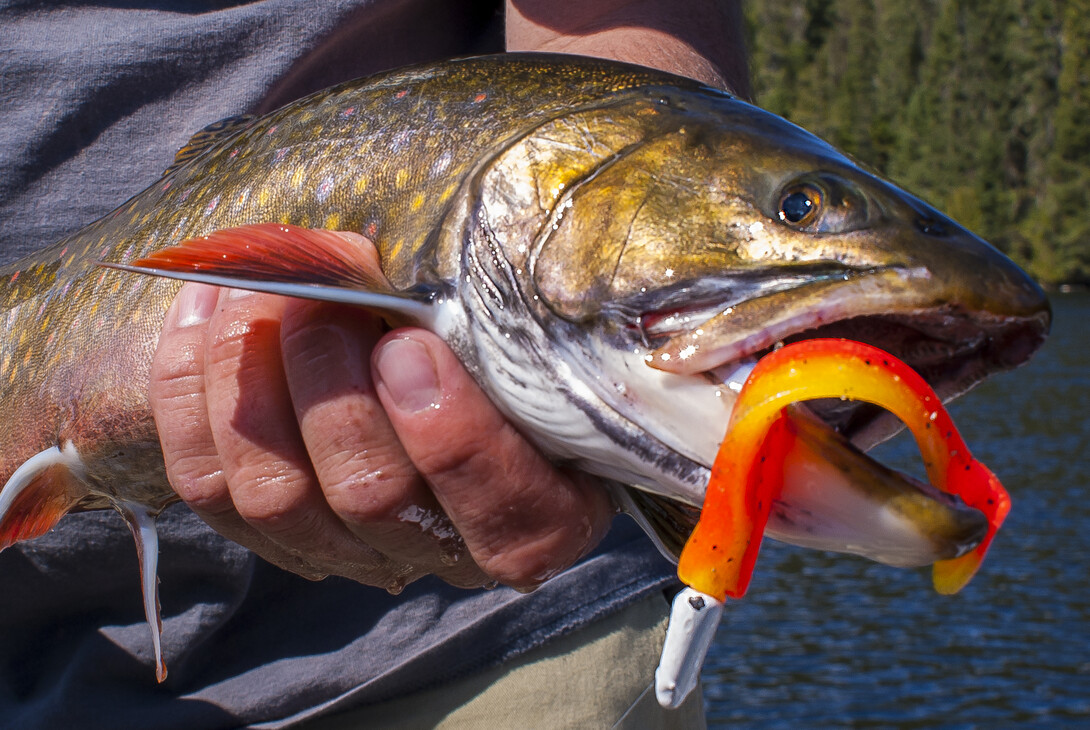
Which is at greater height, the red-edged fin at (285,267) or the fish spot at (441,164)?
the fish spot at (441,164)

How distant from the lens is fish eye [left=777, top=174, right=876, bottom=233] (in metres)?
1.85

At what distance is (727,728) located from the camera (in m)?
13.5

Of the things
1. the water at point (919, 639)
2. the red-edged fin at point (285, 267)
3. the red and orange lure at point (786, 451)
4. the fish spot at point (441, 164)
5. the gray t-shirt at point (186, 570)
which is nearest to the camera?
the red and orange lure at point (786, 451)

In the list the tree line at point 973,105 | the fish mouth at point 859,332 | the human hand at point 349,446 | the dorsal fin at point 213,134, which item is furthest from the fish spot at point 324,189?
the tree line at point 973,105

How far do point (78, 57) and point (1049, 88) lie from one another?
8186 cm

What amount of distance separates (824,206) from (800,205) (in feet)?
0.14

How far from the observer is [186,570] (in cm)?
291

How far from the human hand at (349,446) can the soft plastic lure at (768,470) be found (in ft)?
1.59

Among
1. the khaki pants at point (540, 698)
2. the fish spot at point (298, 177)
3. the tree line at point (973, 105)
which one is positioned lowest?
the tree line at point (973, 105)

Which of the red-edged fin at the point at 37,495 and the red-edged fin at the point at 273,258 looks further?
the red-edged fin at the point at 37,495

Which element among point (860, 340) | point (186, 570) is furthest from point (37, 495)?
point (860, 340)

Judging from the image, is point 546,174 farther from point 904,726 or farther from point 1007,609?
point 1007,609

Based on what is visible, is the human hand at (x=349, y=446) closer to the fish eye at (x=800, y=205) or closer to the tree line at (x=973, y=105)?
the fish eye at (x=800, y=205)

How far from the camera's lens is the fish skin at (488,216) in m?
1.85
